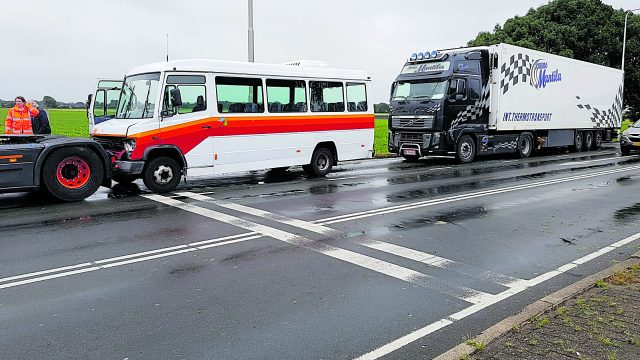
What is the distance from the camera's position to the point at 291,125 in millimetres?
13016

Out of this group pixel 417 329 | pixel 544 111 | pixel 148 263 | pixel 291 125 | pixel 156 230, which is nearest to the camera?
pixel 417 329

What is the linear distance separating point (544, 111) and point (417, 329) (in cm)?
1932

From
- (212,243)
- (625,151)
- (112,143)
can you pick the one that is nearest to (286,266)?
(212,243)

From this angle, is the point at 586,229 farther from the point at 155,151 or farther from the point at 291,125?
the point at 155,151

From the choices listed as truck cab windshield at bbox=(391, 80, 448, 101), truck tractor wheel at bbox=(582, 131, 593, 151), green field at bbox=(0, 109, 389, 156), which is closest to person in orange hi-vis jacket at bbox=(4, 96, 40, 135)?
truck cab windshield at bbox=(391, 80, 448, 101)

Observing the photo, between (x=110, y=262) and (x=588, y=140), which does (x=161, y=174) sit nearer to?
(x=110, y=262)

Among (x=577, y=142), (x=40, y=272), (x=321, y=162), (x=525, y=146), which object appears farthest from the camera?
(x=577, y=142)

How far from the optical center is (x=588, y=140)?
2541cm

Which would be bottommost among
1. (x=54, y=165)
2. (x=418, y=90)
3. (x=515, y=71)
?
(x=54, y=165)

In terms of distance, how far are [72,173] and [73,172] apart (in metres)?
0.03

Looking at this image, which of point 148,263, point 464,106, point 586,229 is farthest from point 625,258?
point 464,106

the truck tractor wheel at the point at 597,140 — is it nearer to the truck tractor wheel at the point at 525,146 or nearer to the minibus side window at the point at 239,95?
the truck tractor wheel at the point at 525,146

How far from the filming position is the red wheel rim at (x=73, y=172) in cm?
979

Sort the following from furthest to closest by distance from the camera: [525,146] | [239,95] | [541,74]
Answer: [525,146], [541,74], [239,95]
